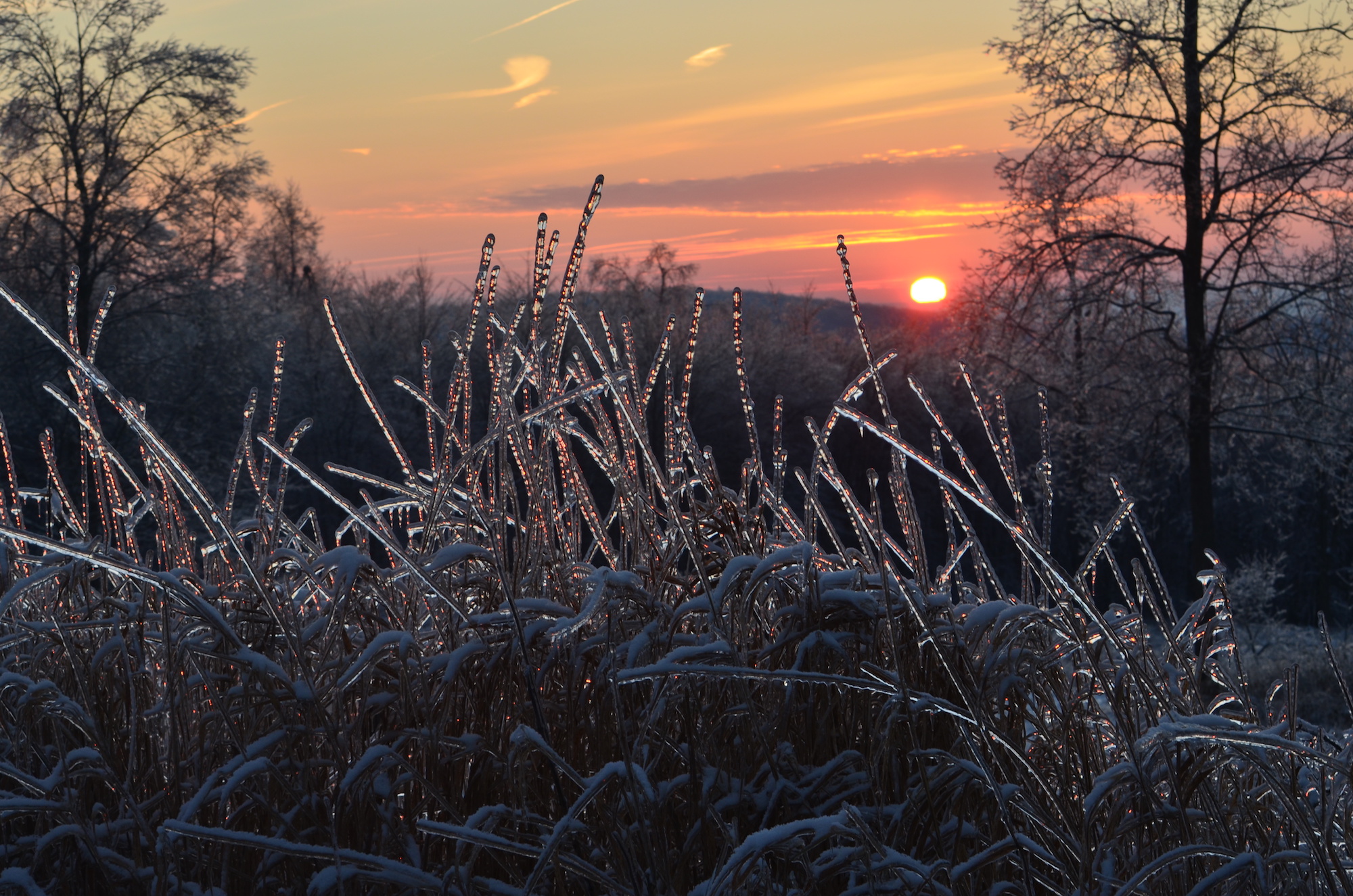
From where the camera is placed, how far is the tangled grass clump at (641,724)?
137cm

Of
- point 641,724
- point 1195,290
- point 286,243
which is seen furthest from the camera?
point 286,243

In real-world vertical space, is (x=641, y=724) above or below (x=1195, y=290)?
below

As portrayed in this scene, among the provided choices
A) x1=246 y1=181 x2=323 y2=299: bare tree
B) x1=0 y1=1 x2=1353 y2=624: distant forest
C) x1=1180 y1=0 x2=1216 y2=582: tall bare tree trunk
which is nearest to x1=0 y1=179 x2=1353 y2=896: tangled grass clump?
x1=0 y1=1 x2=1353 y2=624: distant forest

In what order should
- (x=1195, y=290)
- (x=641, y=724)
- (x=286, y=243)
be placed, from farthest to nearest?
(x=286, y=243) < (x=1195, y=290) < (x=641, y=724)

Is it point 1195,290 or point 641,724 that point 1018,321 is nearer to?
point 1195,290

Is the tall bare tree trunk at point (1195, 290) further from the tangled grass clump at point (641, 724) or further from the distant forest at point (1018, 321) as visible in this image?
the tangled grass clump at point (641, 724)

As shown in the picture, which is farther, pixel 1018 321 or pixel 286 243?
pixel 286 243

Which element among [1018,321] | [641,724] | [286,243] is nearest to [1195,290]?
[1018,321]

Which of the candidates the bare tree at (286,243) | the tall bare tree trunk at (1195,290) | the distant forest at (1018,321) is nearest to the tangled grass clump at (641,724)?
the distant forest at (1018,321)

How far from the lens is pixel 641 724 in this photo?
4.93 feet

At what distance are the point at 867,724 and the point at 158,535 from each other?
1351 mm

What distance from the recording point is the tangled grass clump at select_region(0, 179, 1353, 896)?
4.49 feet

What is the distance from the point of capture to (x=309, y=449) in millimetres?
24047

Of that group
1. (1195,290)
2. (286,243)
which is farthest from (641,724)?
(286,243)
